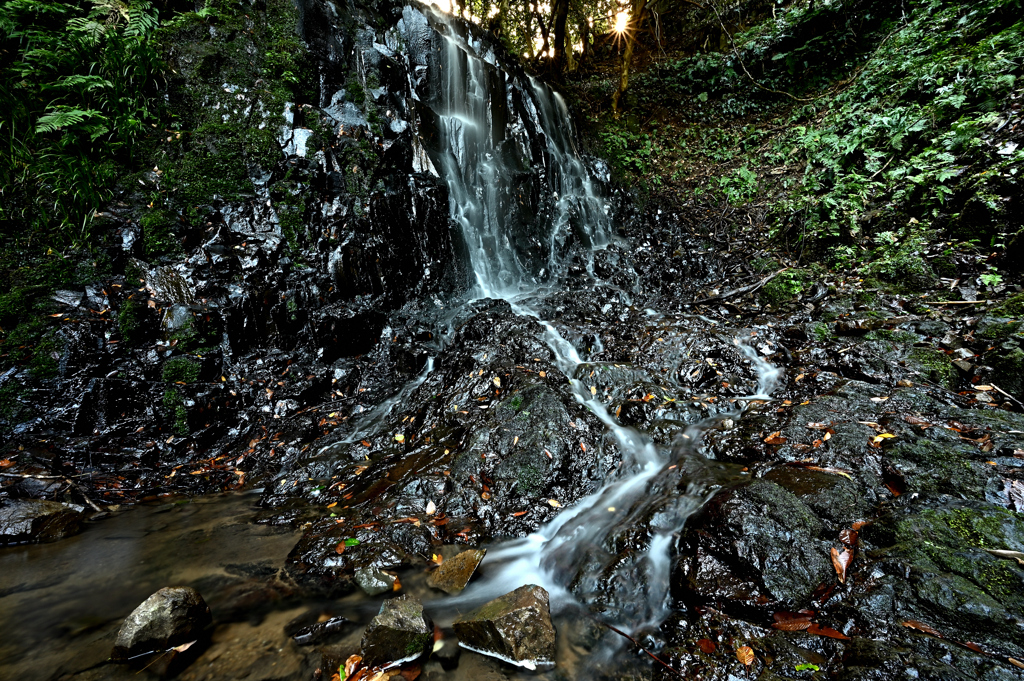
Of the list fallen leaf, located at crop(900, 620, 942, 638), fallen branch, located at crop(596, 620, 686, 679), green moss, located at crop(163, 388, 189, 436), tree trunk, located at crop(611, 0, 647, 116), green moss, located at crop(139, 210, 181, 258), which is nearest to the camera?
fallen leaf, located at crop(900, 620, 942, 638)

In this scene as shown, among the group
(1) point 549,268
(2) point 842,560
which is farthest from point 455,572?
(1) point 549,268

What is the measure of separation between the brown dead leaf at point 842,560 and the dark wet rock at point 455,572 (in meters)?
2.36

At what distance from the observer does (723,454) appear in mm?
3934

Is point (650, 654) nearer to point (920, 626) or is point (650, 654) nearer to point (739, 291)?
point (920, 626)

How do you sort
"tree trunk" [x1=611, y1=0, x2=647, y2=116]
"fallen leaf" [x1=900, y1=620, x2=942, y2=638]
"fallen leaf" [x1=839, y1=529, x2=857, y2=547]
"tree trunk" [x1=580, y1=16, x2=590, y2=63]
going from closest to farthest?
"fallen leaf" [x1=900, y1=620, x2=942, y2=638] < "fallen leaf" [x1=839, y1=529, x2=857, y2=547] < "tree trunk" [x1=611, y1=0, x2=647, y2=116] < "tree trunk" [x1=580, y1=16, x2=590, y2=63]

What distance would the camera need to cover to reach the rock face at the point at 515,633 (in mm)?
2387

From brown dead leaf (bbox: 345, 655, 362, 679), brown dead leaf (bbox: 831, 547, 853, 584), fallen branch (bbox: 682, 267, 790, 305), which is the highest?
fallen branch (bbox: 682, 267, 790, 305)

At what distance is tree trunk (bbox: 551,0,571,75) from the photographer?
501 inches

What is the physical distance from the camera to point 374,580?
9.96 ft

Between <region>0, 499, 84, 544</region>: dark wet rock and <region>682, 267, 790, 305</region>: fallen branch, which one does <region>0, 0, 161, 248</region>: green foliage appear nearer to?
<region>0, 499, 84, 544</region>: dark wet rock

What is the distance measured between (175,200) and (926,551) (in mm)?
8708

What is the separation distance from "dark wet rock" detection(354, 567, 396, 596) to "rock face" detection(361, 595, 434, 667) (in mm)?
617

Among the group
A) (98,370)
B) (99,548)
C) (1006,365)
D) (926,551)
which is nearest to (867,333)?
(1006,365)

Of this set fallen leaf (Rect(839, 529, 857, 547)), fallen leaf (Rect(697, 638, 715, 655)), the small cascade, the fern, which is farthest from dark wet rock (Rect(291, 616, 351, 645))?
the fern
